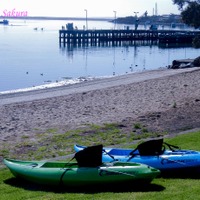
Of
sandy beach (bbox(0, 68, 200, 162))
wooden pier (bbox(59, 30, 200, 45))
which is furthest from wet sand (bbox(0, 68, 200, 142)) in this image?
wooden pier (bbox(59, 30, 200, 45))

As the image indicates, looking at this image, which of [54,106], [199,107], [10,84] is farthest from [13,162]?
[10,84]

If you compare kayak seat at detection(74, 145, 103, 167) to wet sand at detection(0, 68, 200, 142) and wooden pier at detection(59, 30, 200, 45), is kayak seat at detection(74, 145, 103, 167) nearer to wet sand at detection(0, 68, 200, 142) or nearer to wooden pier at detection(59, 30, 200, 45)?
wet sand at detection(0, 68, 200, 142)

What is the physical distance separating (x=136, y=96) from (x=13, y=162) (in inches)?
553

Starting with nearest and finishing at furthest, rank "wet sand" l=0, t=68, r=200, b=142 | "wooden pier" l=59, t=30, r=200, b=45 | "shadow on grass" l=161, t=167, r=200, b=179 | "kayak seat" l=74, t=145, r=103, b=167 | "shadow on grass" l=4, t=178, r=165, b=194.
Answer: "shadow on grass" l=4, t=178, r=165, b=194 → "kayak seat" l=74, t=145, r=103, b=167 → "shadow on grass" l=161, t=167, r=200, b=179 → "wet sand" l=0, t=68, r=200, b=142 → "wooden pier" l=59, t=30, r=200, b=45

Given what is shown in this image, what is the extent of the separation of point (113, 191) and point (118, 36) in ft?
275

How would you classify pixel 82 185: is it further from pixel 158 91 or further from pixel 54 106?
pixel 158 91

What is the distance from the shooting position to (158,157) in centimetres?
856

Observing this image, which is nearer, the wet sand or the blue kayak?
the blue kayak

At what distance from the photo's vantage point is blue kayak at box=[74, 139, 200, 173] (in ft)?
27.5

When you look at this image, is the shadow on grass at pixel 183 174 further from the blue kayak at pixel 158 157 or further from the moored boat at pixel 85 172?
the moored boat at pixel 85 172

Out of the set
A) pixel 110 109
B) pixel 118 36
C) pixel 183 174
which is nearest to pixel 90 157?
pixel 183 174

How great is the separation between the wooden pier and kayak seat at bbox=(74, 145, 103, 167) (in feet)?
241

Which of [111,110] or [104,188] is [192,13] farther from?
[104,188]

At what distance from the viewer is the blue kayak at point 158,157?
27.5 ft
